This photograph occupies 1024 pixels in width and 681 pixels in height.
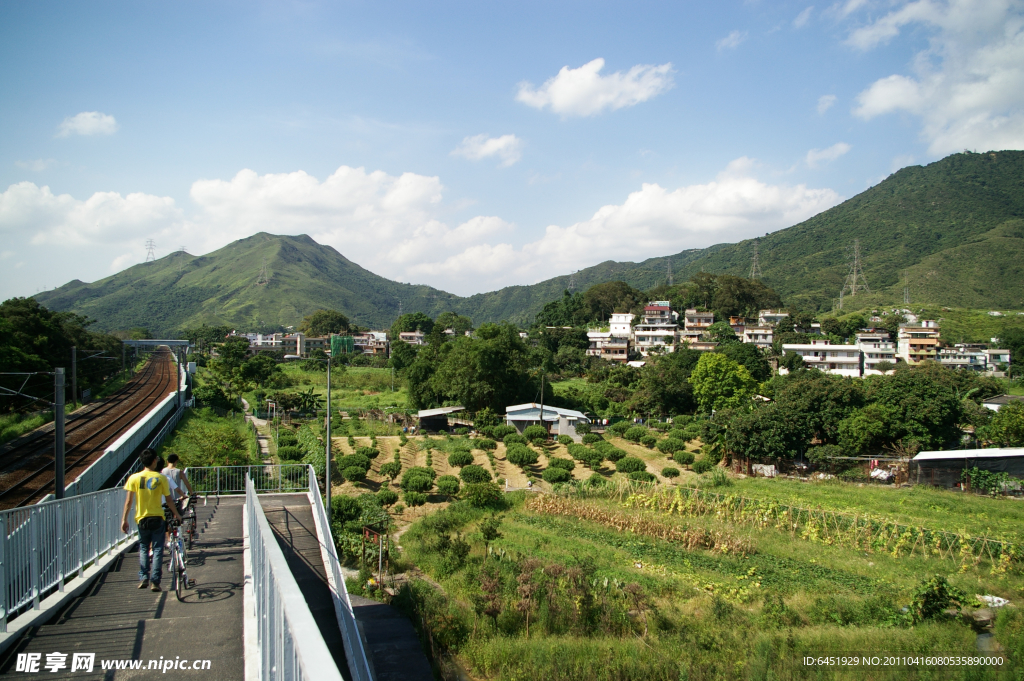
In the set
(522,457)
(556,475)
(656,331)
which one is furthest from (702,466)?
(656,331)

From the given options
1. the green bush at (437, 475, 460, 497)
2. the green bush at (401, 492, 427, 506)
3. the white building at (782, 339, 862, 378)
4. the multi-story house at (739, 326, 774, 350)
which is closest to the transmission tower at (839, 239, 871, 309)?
the multi-story house at (739, 326, 774, 350)

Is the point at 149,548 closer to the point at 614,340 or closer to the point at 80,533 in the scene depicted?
the point at 80,533

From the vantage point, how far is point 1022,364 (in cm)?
5666

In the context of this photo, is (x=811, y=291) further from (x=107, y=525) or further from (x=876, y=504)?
(x=107, y=525)

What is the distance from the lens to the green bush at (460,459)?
27.1 metres

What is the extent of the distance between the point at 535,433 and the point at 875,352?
1807 inches

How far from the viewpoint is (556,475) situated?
24.8 meters

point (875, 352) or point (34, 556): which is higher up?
point (875, 352)

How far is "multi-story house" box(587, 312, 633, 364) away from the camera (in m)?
68.1

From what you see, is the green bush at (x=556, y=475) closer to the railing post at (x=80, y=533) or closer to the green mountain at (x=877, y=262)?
the railing post at (x=80, y=533)

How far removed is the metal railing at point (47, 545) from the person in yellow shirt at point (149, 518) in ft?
2.20

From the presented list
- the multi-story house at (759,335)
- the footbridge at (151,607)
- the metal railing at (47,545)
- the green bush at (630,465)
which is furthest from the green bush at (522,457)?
the multi-story house at (759,335)

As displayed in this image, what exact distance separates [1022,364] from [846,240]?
102584 mm

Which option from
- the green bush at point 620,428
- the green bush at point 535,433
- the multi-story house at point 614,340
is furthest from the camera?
the multi-story house at point 614,340
